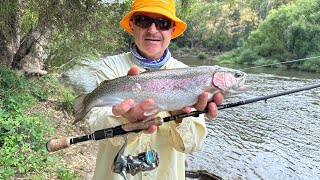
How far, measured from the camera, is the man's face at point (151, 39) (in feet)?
7.73

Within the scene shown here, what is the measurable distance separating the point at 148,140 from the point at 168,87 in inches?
19.5

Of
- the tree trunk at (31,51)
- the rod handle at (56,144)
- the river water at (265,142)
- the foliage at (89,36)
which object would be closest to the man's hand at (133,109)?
the rod handle at (56,144)

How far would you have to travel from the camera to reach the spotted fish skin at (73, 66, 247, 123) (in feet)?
7.03

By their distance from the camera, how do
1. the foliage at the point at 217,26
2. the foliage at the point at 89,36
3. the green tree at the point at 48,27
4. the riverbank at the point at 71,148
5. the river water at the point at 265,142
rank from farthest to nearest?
the foliage at the point at 217,26, the foliage at the point at 89,36, the river water at the point at 265,142, the green tree at the point at 48,27, the riverbank at the point at 71,148

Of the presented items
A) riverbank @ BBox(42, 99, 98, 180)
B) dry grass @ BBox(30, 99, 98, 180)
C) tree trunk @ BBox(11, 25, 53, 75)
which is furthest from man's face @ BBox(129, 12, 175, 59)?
tree trunk @ BBox(11, 25, 53, 75)

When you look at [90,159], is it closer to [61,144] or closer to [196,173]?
[196,173]

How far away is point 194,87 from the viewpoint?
7.20 feet

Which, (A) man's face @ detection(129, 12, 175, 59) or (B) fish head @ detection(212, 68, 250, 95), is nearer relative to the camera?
(B) fish head @ detection(212, 68, 250, 95)

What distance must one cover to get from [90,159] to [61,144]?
206 inches

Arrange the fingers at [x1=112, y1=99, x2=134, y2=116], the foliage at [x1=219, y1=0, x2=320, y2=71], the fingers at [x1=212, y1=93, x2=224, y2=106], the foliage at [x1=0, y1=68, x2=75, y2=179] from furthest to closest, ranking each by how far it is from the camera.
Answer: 1. the foliage at [x1=219, y1=0, x2=320, y2=71]
2. the foliage at [x1=0, y1=68, x2=75, y2=179]
3. the fingers at [x1=212, y1=93, x2=224, y2=106]
4. the fingers at [x1=112, y1=99, x2=134, y2=116]

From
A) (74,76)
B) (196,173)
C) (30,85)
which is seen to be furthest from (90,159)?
(74,76)

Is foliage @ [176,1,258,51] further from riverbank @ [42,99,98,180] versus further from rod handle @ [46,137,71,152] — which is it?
rod handle @ [46,137,71,152]

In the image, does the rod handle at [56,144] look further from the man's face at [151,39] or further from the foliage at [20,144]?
the foliage at [20,144]

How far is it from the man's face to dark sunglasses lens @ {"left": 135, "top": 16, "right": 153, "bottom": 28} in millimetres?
A: 22
